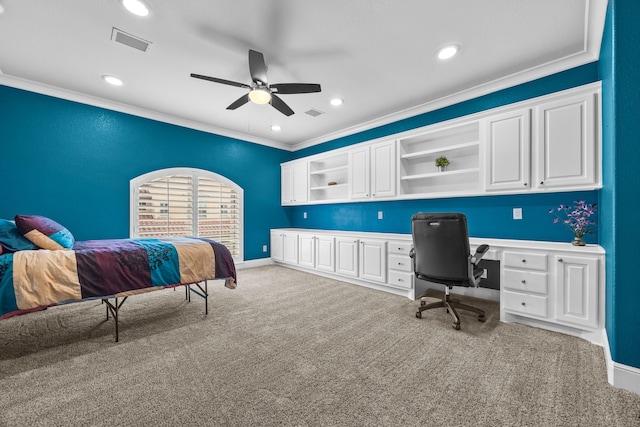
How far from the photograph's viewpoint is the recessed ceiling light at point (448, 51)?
268cm

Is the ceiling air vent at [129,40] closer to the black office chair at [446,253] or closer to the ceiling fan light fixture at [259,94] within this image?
the ceiling fan light fixture at [259,94]

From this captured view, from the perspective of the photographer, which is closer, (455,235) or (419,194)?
(455,235)

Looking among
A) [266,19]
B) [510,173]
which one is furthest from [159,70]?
[510,173]

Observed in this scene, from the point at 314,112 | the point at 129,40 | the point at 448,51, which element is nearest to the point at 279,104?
the point at 314,112

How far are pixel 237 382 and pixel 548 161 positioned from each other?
353 cm

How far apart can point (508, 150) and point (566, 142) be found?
489mm

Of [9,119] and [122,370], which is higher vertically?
[9,119]

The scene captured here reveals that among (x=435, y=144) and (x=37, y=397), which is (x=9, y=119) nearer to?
(x=37, y=397)

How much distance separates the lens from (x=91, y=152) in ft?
12.7

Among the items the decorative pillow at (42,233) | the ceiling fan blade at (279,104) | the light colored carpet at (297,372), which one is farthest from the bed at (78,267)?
the ceiling fan blade at (279,104)

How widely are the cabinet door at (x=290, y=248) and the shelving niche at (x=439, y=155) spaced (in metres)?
2.33


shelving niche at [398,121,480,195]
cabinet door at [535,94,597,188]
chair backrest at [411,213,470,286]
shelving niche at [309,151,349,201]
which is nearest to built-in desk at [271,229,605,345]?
chair backrest at [411,213,470,286]

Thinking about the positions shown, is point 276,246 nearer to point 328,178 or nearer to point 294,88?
point 328,178

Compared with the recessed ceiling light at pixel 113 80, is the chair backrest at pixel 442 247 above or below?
below
